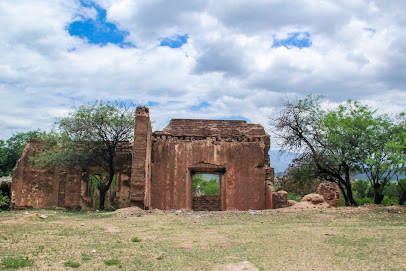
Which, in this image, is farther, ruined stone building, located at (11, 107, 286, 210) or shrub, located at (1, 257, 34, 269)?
ruined stone building, located at (11, 107, 286, 210)

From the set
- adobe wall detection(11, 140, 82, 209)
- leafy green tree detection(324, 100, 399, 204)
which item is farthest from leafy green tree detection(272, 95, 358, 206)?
adobe wall detection(11, 140, 82, 209)

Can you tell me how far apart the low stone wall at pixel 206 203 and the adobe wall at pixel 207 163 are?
204 inches

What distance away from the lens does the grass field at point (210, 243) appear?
19.9 ft

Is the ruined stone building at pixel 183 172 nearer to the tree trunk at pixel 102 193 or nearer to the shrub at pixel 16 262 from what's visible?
the tree trunk at pixel 102 193

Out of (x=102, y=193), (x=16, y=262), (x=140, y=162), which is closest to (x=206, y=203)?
Result: (x=102, y=193)

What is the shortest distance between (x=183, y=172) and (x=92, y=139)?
4.45 meters

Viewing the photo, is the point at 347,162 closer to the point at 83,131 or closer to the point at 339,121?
the point at 339,121

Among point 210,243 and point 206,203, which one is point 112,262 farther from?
point 206,203

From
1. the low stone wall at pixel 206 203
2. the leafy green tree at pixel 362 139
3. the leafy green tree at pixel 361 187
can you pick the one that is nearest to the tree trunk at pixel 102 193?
the low stone wall at pixel 206 203

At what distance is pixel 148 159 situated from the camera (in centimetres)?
1577

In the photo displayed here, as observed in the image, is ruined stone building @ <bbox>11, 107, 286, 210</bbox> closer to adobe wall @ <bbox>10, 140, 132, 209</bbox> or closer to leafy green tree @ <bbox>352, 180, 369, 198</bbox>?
adobe wall @ <bbox>10, 140, 132, 209</bbox>

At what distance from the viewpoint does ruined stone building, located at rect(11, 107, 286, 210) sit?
654 inches

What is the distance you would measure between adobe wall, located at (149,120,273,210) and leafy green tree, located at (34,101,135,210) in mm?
1915

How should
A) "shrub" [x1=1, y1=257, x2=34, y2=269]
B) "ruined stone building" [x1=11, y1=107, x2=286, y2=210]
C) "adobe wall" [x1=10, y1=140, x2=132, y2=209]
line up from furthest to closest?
"adobe wall" [x1=10, y1=140, x2=132, y2=209], "ruined stone building" [x1=11, y1=107, x2=286, y2=210], "shrub" [x1=1, y1=257, x2=34, y2=269]
